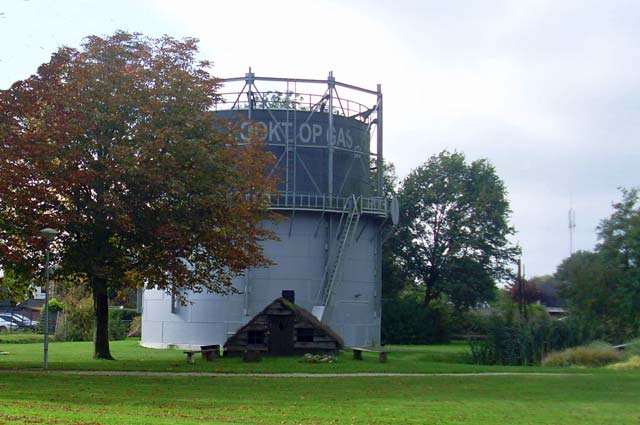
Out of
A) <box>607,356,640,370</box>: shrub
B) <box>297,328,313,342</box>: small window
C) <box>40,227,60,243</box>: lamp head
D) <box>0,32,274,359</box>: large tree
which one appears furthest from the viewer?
<box>297,328,313,342</box>: small window

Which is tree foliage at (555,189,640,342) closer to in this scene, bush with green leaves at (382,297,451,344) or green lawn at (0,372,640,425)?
bush with green leaves at (382,297,451,344)

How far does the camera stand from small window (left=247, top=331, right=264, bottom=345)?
33.6 m

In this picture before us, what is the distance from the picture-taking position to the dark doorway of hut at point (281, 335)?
34031 mm

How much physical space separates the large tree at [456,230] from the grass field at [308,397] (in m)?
31.7

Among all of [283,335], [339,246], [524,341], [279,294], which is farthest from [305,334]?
[524,341]

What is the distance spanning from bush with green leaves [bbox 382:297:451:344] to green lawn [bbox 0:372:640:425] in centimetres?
3075

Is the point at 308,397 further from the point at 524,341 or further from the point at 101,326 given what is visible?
the point at 524,341

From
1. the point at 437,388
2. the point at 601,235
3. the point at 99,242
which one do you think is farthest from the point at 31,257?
the point at 601,235

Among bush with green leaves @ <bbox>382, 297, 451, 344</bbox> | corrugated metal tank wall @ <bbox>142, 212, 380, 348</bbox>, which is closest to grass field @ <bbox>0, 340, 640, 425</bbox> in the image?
corrugated metal tank wall @ <bbox>142, 212, 380, 348</bbox>

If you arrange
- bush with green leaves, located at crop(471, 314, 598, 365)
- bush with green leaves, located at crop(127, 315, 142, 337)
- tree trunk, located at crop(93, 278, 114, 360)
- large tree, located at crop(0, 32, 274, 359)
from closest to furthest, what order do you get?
large tree, located at crop(0, 32, 274, 359) < tree trunk, located at crop(93, 278, 114, 360) < bush with green leaves, located at crop(471, 314, 598, 365) < bush with green leaves, located at crop(127, 315, 142, 337)

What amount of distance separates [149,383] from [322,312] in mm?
16622

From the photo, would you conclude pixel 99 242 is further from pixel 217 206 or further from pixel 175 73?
pixel 175 73

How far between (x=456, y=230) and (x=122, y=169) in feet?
130

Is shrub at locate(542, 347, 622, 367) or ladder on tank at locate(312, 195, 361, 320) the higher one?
ladder on tank at locate(312, 195, 361, 320)
